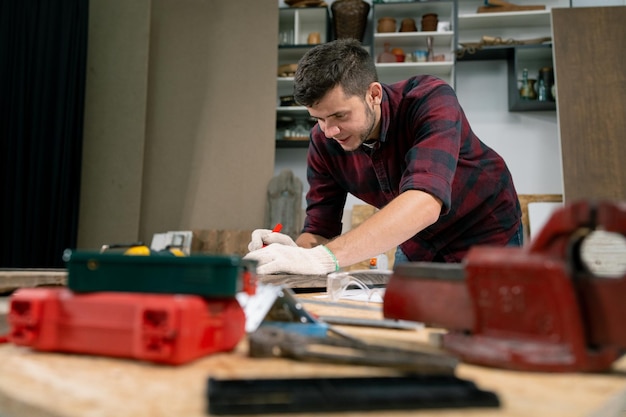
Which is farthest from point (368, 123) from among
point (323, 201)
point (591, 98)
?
point (591, 98)

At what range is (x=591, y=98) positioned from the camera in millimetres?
3643

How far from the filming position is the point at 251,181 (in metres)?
4.02

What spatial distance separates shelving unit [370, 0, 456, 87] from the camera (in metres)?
4.12

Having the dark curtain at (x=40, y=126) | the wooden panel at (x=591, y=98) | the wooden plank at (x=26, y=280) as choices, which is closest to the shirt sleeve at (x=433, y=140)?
the wooden plank at (x=26, y=280)

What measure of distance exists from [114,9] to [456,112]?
3595 mm

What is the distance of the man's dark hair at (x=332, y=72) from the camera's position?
5.17ft

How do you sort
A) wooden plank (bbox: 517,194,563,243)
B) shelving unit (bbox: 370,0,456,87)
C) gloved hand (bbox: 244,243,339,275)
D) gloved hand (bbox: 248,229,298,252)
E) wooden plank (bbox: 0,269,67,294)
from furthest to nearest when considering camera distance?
shelving unit (bbox: 370,0,456,87) < wooden plank (bbox: 517,194,563,243) < gloved hand (bbox: 248,229,298,252) < gloved hand (bbox: 244,243,339,275) < wooden plank (bbox: 0,269,67,294)

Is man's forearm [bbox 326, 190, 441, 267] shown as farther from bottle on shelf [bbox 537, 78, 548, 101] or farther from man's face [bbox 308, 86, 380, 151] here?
bottle on shelf [bbox 537, 78, 548, 101]

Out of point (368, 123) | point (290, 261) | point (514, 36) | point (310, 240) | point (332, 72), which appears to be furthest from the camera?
point (514, 36)

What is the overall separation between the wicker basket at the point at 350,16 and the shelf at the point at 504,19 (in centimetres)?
82

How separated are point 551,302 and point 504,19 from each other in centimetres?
426

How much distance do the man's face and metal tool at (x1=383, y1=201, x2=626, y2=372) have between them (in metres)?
1.14

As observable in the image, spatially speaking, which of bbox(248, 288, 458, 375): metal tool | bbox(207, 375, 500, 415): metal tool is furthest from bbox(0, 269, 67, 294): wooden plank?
bbox(207, 375, 500, 415): metal tool

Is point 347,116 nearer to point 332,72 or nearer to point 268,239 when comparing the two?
point 332,72
